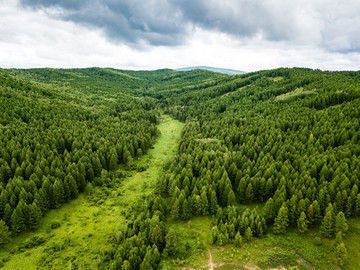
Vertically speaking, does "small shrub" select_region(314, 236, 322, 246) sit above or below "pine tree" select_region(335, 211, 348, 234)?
below

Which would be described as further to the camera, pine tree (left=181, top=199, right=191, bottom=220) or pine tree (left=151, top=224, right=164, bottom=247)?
pine tree (left=181, top=199, right=191, bottom=220)

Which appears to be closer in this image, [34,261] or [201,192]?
[34,261]

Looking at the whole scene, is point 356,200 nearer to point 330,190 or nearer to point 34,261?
point 330,190

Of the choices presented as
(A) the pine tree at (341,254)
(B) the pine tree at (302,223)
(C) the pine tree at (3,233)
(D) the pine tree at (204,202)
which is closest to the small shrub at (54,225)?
(C) the pine tree at (3,233)

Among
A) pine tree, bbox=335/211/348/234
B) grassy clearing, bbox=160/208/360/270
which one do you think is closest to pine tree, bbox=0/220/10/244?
grassy clearing, bbox=160/208/360/270

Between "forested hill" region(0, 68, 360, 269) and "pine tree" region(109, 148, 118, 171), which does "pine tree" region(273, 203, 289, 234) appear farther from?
"pine tree" region(109, 148, 118, 171)

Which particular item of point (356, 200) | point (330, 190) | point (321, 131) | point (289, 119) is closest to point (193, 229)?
point (330, 190)
